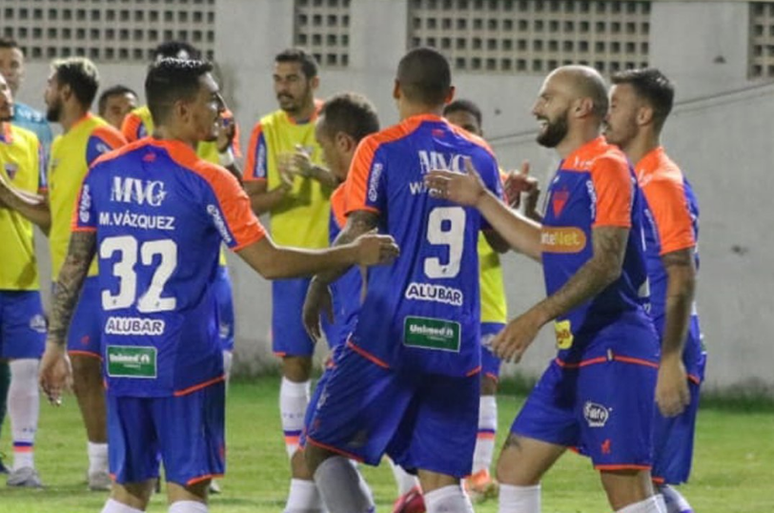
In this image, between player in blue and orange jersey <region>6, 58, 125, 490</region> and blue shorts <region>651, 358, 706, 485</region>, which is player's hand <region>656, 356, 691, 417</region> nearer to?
blue shorts <region>651, 358, 706, 485</region>

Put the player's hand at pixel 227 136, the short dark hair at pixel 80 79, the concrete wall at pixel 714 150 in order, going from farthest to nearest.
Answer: the concrete wall at pixel 714 150 → the short dark hair at pixel 80 79 → the player's hand at pixel 227 136

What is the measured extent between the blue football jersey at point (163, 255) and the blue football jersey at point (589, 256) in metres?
1.14

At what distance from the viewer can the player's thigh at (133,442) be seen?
813 centimetres

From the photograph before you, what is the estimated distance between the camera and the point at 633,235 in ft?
27.3

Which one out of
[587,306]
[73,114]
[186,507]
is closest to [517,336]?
[587,306]

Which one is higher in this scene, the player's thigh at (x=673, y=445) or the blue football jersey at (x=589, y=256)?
the blue football jersey at (x=589, y=256)

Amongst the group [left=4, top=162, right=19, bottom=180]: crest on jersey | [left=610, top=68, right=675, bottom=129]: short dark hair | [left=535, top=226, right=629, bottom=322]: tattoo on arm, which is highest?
[left=610, top=68, right=675, bottom=129]: short dark hair

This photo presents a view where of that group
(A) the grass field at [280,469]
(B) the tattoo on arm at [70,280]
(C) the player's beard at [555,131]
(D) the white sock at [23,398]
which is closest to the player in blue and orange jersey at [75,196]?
(A) the grass field at [280,469]

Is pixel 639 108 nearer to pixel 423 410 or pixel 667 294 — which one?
pixel 667 294

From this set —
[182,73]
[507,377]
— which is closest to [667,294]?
[182,73]

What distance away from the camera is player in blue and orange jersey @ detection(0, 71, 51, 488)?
12.9 metres

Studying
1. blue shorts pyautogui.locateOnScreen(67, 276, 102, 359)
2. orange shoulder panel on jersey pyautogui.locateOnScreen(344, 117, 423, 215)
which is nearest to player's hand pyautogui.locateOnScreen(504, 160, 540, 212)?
orange shoulder panel on jersey pyautogui.locateOnScreen(344, 117, 423, 215)

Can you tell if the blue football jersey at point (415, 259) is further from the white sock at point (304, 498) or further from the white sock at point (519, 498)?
the white sock at point (304, 498)

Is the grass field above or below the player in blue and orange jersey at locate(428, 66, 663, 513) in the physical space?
below
